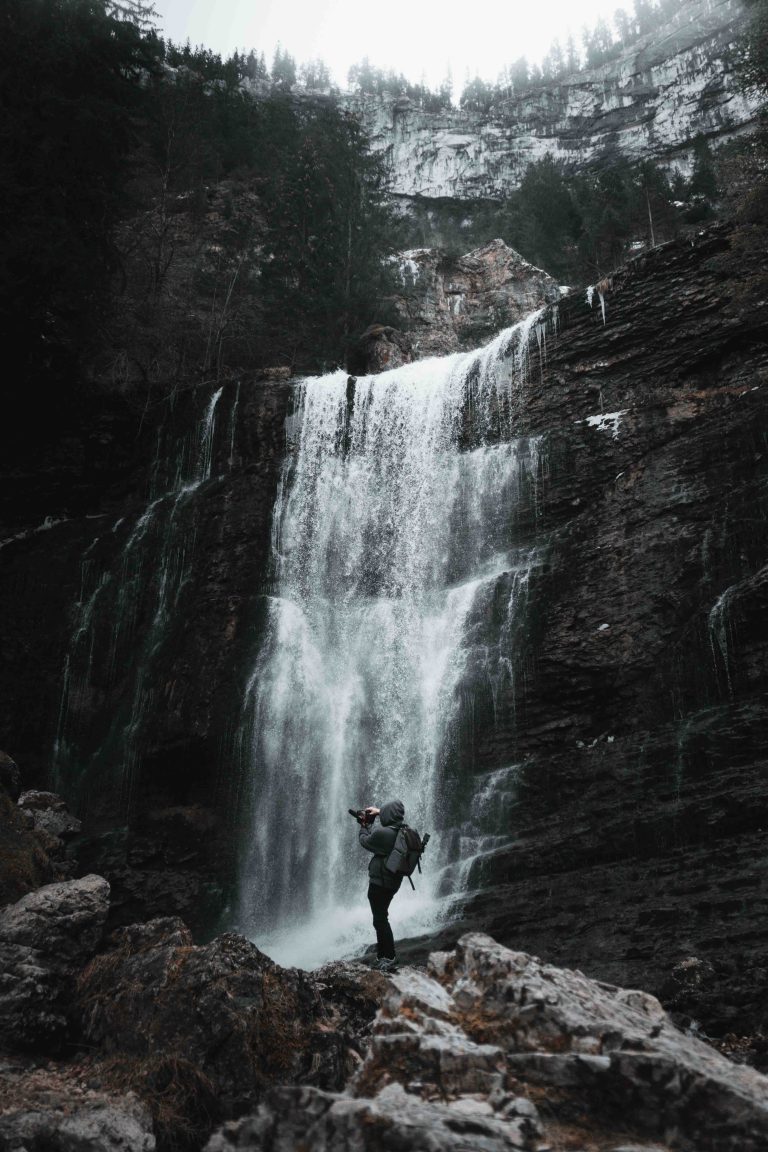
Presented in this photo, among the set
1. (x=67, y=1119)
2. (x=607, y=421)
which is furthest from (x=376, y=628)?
(x=67, y=1119)

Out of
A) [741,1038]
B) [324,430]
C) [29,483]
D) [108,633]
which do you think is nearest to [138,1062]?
[741,1038]

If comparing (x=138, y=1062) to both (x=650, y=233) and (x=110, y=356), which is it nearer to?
(x=110, y=356)

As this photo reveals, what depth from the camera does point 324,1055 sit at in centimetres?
478

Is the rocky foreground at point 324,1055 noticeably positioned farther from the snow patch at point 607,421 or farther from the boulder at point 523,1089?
the snow patch at point 607,421

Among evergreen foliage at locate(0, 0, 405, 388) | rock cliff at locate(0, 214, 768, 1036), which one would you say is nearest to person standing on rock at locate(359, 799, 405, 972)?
rock cliff at locate(0, 214, 768, 1036)

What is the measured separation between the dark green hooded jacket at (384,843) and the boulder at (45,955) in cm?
219

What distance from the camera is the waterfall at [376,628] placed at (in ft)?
44.6

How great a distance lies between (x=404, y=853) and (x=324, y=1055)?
215cm

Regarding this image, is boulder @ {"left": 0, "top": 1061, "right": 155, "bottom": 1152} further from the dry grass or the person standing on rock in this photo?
the person standing on rock

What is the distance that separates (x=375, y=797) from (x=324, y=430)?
9.29 metres

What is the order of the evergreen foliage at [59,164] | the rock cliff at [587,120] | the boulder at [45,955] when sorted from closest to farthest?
the boulder at [45,955], the evergreen foliage at [59,164], the rock cliff at [587,120]

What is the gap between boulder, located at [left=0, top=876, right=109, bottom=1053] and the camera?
514 centimetres

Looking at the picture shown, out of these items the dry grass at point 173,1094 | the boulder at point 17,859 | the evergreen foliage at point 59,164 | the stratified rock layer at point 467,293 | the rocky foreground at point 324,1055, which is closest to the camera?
the rocky foreground at point 324,1055

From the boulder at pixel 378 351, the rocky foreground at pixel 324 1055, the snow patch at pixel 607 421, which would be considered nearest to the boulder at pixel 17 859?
the rocky foreground at pixel 324 1055
